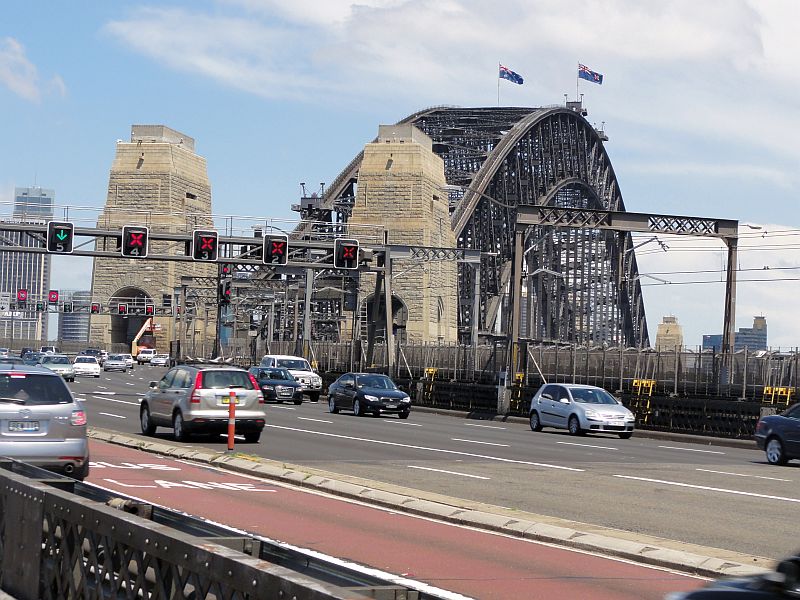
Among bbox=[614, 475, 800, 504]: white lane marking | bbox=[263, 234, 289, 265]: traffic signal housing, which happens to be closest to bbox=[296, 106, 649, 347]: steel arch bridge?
bbox=[263, 234, 289, 265]: traffic signal housing

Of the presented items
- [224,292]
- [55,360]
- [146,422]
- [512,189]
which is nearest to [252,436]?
[146,422]

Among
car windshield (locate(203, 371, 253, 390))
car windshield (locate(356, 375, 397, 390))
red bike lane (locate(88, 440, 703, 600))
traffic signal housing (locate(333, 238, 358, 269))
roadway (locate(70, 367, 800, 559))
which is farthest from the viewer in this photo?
traffic signal housing (locate(333, 238, 358, 269))

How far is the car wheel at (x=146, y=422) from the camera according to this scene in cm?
2911

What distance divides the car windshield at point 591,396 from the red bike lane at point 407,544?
1953 centimetres

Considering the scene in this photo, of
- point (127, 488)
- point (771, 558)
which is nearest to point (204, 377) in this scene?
point (127, 488)

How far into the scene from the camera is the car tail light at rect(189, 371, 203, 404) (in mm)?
27438

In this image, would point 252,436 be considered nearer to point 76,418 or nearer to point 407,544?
point 76,418

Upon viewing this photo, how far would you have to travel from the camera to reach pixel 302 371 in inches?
2307

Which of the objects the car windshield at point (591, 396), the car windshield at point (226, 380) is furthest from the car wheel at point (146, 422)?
the car windshield at point (591, 396)

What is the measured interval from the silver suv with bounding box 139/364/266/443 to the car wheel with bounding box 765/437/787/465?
1096 centimetres

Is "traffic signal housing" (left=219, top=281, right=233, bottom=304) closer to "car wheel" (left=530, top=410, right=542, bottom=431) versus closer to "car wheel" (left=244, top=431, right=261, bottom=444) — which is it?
"car wheel" (left=530, top=410, right=542, bottom=431)

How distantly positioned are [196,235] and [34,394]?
38.7 metres

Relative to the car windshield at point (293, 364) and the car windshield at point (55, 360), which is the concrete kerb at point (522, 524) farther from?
the car windshield at point (55, 360)

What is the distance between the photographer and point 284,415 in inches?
1618
